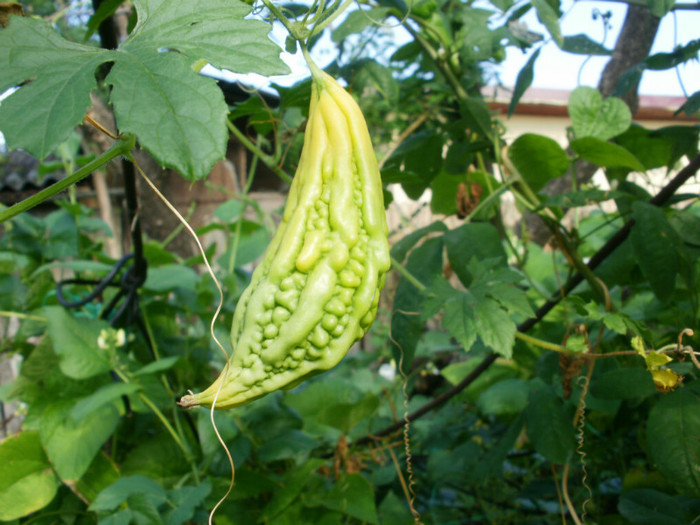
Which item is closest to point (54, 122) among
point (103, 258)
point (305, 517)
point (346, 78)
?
point (346, 78)

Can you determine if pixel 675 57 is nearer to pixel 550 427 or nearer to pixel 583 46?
pixel 583 46

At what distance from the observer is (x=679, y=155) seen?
1006mm

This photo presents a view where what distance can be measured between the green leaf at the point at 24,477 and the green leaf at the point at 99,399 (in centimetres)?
12

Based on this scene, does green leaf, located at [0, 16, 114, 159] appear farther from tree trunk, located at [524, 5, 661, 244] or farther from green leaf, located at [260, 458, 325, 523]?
tree trunk, located at [524, 5, 661, 244]

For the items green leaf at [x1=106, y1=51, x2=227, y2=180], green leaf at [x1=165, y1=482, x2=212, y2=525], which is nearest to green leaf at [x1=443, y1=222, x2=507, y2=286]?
green leaf at [x1=165, y1=482, x2=212, y2=525]

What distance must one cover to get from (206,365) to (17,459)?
474 millimetres

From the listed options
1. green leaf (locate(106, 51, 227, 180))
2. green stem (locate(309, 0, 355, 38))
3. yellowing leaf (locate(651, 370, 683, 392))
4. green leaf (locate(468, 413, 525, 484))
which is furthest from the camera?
green leaf (locate(468, 413, 525, 484))

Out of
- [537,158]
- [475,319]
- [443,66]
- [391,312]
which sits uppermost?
[443,66]

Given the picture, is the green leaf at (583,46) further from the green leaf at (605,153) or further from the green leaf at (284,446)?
the green leaf at (284,446)

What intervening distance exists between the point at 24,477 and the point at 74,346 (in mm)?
260

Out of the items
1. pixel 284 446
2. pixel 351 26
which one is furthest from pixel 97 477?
pixel 351 26

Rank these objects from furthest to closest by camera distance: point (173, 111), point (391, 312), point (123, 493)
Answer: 1. point (391, 312)
2. point (123, 493)
3. point (173, 111)

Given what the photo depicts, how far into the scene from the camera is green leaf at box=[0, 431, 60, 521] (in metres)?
0.99

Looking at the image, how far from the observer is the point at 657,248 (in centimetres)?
83
